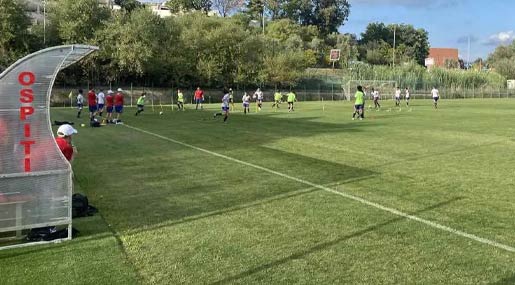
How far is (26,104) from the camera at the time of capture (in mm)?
6504

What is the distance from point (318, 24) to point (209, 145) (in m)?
114

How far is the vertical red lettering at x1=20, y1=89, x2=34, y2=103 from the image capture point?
6.46 meters

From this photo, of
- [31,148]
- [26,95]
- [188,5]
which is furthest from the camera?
[188,5]

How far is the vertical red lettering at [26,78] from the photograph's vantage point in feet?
21.1

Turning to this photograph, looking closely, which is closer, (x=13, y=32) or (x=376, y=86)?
(x=13, y=32)

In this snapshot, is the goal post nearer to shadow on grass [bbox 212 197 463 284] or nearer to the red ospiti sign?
shadow on grass [bbox 212 197 463 284]

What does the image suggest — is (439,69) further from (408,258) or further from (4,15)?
(408,258)

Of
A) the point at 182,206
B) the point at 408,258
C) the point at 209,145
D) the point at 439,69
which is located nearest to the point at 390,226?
the point at 408,258

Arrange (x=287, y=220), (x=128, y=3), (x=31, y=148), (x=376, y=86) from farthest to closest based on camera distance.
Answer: (x=128, y=3)
(x=376, y=86)
(x=287, y=220)
(x=31, y=148)

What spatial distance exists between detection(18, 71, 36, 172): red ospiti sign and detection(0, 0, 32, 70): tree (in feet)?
173

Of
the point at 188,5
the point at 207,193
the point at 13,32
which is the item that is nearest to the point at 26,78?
the point at 207,193

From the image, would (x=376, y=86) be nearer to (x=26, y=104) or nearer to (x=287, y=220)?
(x=287, y=220)

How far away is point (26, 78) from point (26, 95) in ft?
0.71

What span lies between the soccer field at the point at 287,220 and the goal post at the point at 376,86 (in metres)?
59.8
